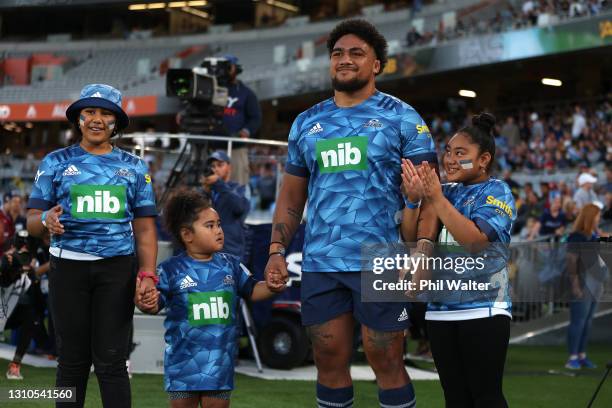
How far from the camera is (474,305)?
4410mm

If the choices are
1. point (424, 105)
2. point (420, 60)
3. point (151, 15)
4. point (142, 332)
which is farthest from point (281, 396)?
point (151, 15)

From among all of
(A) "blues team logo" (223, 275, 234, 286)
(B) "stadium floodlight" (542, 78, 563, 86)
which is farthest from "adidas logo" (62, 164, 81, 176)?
(B) "stadium floodlight" (542, 78, 563, 86)

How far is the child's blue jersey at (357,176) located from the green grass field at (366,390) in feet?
10.6

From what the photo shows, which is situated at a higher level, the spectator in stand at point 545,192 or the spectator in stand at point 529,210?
the spectator in stand at point 545,192

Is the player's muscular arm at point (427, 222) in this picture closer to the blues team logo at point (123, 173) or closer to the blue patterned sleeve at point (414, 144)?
the blue patterned sleeve at point (414, 144)

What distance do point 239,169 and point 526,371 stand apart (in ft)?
11.2

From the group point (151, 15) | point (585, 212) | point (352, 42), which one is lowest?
point (585, 212)

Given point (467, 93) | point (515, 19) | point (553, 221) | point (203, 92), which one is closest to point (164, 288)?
point (203, 92)

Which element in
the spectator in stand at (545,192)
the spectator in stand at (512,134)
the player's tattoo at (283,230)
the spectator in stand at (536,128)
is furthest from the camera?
the spectator in stand at (512,134)

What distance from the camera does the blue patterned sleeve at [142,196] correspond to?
5082 millimetres

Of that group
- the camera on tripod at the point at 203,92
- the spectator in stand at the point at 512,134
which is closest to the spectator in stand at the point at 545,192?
the spectator in stand at the point at 512,134

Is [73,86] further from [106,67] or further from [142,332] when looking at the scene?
[142,332]

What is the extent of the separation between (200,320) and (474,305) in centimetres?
134

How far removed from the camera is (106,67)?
44.0m
